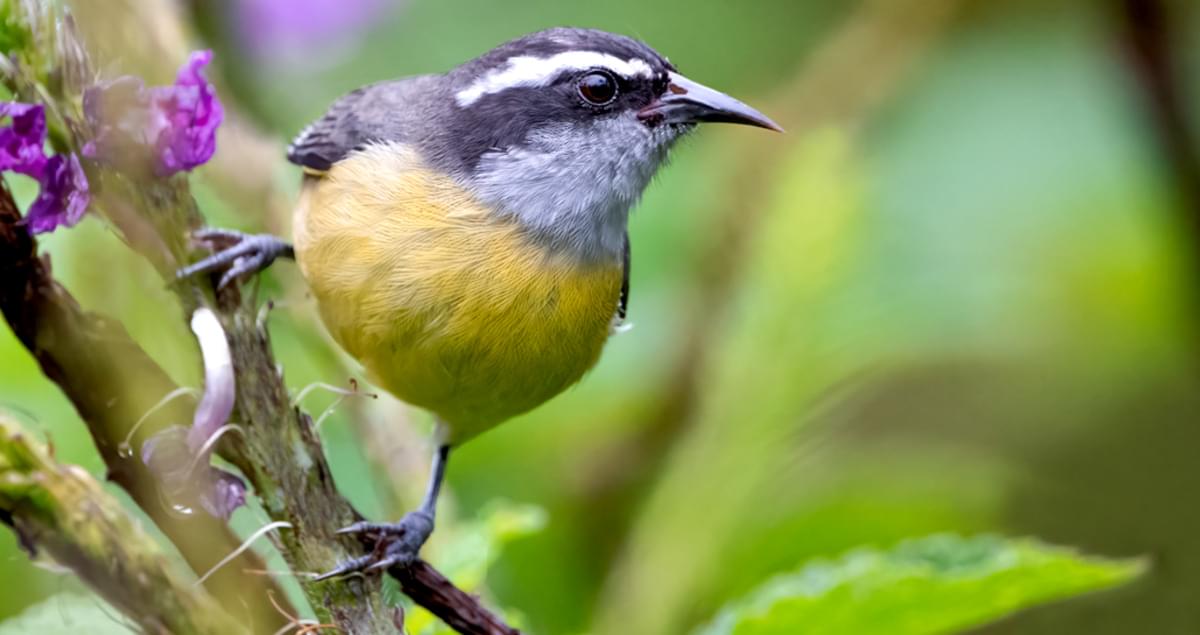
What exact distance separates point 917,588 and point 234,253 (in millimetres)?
1256

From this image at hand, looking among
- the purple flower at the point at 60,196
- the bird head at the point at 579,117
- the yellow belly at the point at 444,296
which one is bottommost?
the purple flower at the point at 60,196

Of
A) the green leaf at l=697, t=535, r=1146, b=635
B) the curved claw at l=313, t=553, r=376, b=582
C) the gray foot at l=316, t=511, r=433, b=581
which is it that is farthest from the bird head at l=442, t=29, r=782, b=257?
the curved claw at l=313, t=553, r=376, b=582

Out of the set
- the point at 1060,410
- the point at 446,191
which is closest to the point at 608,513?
the point at 446,191

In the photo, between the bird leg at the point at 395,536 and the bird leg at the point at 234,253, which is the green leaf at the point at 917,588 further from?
the bird leg at the point at 234,253

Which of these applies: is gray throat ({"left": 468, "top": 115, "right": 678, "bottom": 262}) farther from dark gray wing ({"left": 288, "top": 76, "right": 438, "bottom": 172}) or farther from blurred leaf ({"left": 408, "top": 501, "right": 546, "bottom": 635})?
blurred leaf ({"left": 408, "top": 501, "right": 546, "bottom": 635})

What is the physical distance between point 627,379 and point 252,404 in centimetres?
219

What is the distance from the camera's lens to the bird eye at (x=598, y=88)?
344 centimetres

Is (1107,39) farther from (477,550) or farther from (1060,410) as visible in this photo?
(477,550)

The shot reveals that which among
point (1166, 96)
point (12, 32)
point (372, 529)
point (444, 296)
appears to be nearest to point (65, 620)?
point (372, 529)

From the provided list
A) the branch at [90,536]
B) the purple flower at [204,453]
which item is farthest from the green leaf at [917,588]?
the branch at [90,536]

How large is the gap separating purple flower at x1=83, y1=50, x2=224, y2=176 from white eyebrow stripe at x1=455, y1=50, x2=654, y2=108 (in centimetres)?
157

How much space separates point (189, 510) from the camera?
1.60m

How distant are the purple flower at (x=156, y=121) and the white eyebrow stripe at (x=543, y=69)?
5.15 ft

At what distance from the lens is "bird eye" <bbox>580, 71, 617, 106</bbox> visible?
11.3 ft
